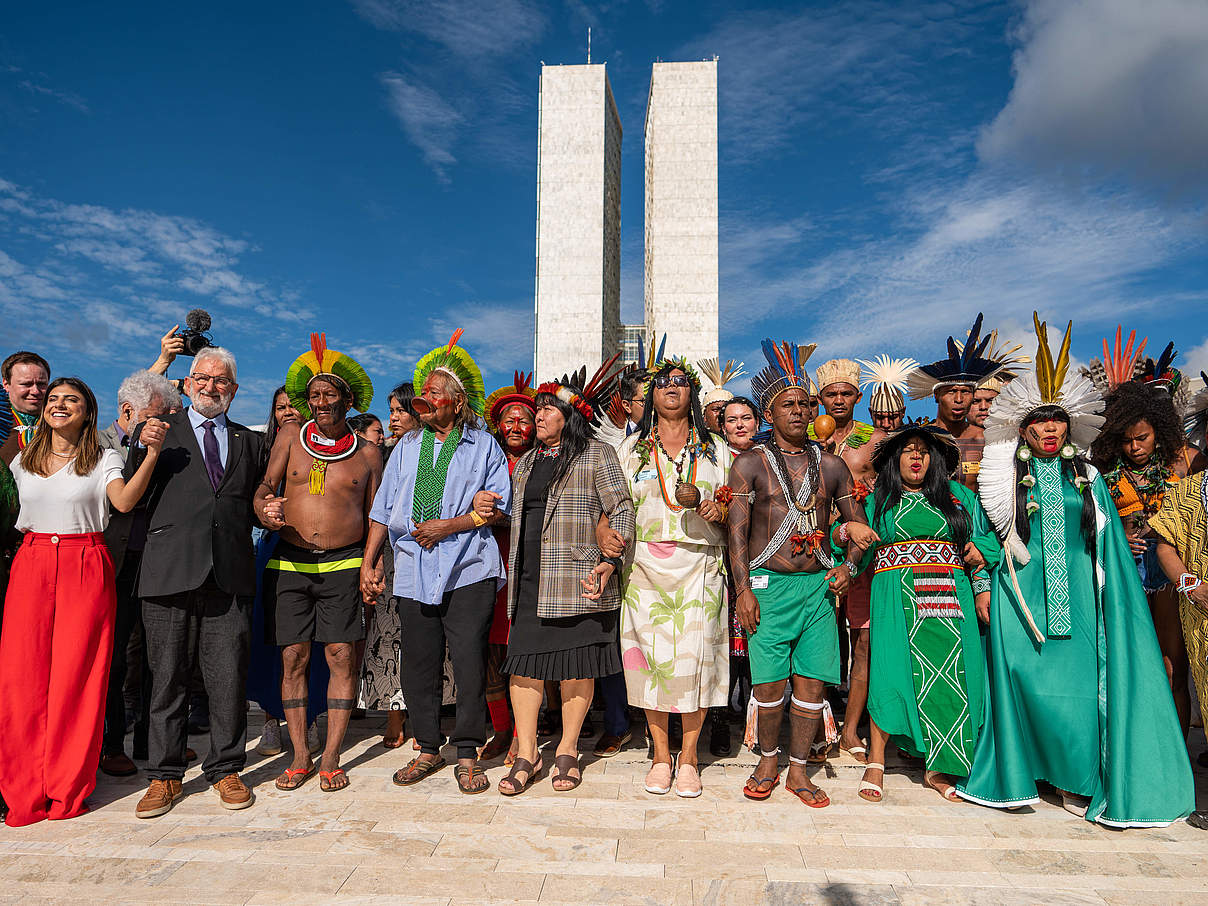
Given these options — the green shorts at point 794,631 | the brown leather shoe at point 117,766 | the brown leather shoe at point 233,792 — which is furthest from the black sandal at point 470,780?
the brown leather shoe at point 117,766

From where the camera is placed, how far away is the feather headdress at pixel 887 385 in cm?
555

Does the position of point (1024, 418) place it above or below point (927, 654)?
above

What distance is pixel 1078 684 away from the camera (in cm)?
384

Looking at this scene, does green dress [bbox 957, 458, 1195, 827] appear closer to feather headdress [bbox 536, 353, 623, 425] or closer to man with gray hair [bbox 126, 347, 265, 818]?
feather headdress [bbox 536, 353, 623, 425]

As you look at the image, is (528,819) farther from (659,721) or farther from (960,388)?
(960,388)

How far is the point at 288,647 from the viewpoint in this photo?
165 inches

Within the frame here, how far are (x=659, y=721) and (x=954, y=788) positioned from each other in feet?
5.20

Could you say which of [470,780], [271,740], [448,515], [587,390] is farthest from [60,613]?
[587,390]

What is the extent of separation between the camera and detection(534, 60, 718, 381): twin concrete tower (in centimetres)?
3731

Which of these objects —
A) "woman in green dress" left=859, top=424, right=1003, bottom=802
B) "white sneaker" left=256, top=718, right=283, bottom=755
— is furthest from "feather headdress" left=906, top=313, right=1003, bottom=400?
"white sneaker" left=256, top=718, right=283, bottom=755

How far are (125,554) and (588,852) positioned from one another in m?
3.17

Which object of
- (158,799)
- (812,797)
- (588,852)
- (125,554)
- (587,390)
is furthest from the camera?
(587,390)

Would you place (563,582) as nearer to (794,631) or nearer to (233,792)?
(794,631)

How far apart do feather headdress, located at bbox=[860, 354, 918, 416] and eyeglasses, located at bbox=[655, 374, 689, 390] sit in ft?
6.58
